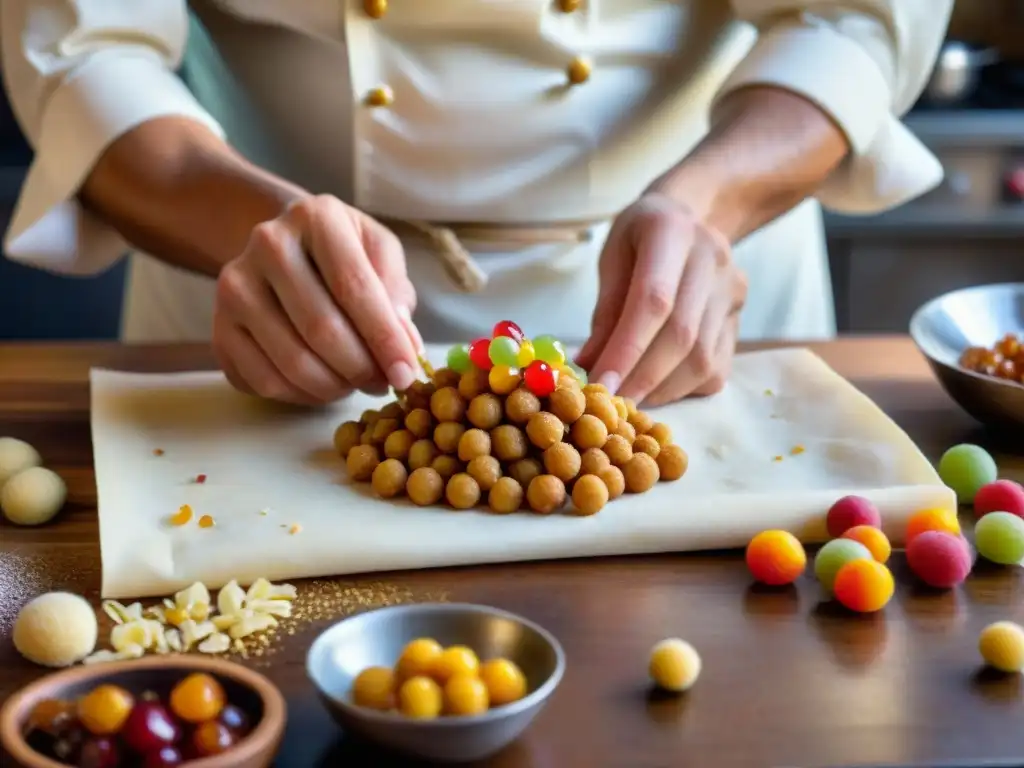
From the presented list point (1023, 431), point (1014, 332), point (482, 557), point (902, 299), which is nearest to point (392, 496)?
point (482, 557)

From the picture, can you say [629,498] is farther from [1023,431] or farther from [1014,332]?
[1014,332]

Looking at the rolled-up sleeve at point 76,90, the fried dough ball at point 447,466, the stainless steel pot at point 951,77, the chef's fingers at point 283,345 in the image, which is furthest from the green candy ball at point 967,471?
the stainless steel pot at point 951,77

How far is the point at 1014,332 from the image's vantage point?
1074 millimetres

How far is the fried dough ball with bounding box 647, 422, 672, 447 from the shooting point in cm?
83

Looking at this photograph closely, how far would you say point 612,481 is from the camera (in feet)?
2.56

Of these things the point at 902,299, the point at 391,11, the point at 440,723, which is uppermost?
the point at 391,11

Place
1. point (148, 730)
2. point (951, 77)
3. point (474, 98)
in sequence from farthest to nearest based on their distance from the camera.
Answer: point (951, 77) → point (474, 98) → point (148, 730)

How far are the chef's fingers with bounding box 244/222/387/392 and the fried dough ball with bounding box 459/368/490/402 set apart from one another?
0.11 m

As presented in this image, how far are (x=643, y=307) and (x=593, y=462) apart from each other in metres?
0.17

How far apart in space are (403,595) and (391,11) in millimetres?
605

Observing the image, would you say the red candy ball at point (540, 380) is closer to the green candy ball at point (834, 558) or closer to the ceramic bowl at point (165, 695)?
the green candy ball at point (834, 558)

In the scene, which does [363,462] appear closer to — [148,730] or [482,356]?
[482,356]

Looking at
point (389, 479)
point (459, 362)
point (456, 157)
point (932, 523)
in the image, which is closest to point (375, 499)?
point (389, 479)

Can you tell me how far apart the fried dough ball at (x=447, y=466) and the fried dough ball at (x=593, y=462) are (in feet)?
0.26
